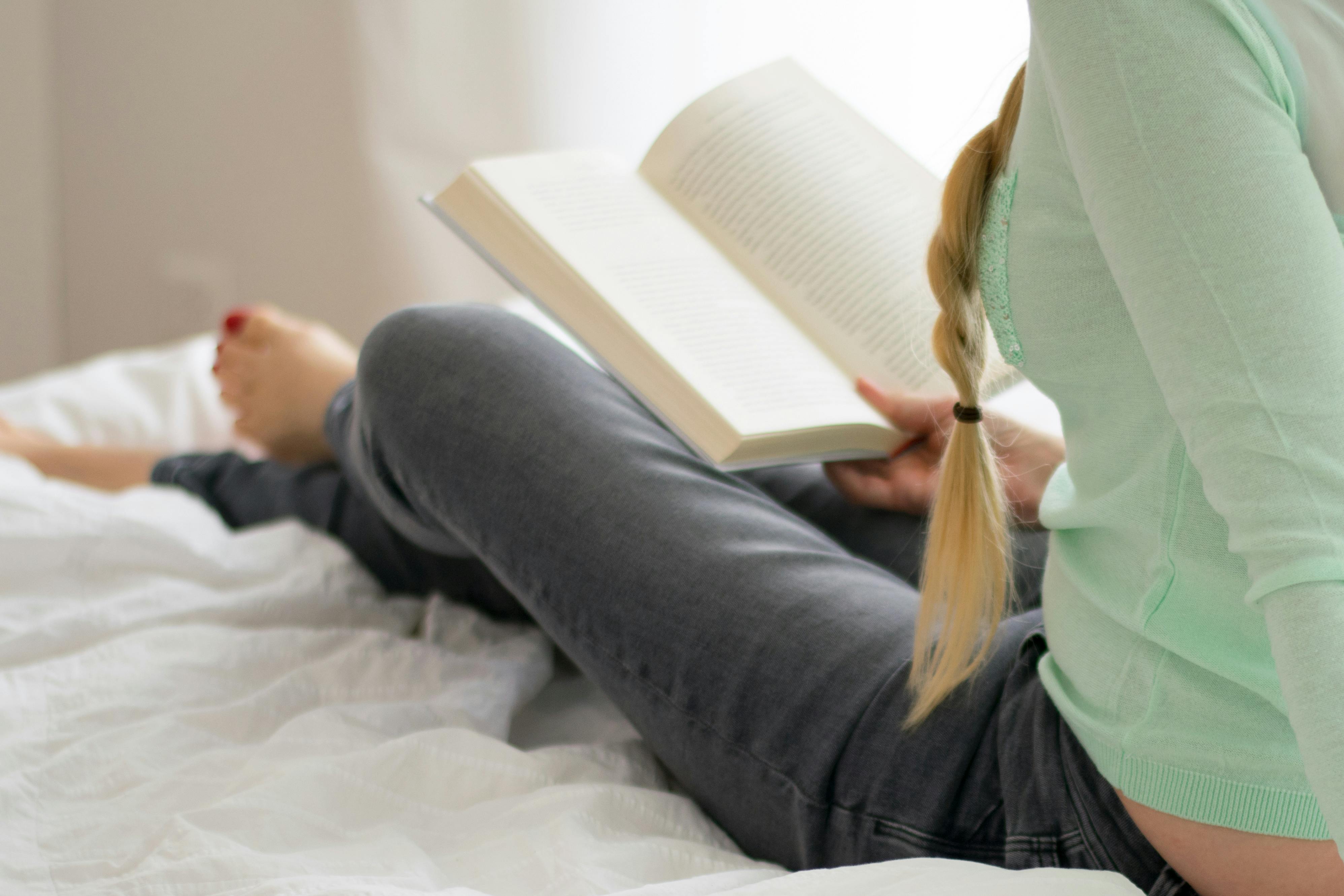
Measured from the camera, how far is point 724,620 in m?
0.57

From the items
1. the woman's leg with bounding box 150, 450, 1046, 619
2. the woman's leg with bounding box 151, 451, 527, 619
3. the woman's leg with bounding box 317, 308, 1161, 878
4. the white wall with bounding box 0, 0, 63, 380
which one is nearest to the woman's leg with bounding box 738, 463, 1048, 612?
the woman's leg with bounding box 150, 450, 1046, 619

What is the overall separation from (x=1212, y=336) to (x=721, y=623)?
0.29 metres

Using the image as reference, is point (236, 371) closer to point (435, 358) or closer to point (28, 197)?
point (435, 358)

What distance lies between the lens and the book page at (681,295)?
69 cm

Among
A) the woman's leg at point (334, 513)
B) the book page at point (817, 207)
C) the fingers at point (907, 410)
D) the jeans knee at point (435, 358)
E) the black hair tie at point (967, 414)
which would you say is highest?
the book page at point (817, 207)

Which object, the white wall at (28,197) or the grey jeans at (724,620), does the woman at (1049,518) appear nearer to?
the grey jeans at (724,620)

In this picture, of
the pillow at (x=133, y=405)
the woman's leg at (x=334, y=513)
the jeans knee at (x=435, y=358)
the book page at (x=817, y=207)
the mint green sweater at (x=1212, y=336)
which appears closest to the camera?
the mint green sweater at (x=1212, y=336)

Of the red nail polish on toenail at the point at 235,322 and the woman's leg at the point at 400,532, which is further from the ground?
the red nail polish on toenail at the point at 235,322

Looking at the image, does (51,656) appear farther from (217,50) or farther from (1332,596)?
(217,50)

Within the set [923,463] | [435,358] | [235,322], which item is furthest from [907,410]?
[235,322]

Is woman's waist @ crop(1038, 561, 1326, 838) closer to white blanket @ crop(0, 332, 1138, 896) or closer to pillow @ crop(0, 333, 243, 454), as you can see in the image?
white blanket @ crop(0, 332, 1138, 896)

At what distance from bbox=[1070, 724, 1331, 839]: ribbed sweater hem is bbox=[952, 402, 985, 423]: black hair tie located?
0.16 meters

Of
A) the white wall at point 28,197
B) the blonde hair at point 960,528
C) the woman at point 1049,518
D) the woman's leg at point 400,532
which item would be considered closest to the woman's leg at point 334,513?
the woman's leg at point 400,532

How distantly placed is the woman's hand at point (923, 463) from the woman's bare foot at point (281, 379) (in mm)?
495
